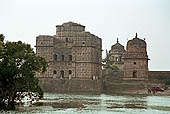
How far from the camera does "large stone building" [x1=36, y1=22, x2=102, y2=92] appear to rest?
58531 mm

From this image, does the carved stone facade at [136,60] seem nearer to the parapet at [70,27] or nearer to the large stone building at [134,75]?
the large stone building at [134,75]

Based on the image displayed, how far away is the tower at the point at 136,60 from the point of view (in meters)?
57.3

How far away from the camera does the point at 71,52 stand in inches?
2382

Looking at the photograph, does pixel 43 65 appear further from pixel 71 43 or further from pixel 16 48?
pixel 71 43

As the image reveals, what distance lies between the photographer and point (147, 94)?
52.8 metres

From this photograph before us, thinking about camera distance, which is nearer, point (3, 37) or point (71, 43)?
point (3, 37)

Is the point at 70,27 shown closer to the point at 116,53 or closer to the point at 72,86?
the point at 72,86

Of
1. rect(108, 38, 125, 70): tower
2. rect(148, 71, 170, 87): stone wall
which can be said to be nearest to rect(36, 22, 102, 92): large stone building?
rect(148, 71, 170, 87): stone wall

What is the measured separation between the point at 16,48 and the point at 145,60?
32406 millimetres

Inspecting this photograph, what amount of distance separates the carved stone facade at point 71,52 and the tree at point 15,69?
101ft

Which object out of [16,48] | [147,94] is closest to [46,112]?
[16,48]

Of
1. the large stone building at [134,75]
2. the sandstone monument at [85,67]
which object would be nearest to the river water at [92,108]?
the large stone building at [134,75]

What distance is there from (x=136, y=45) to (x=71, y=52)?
9.14 metres

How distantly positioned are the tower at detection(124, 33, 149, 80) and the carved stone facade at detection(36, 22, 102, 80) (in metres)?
4.78
